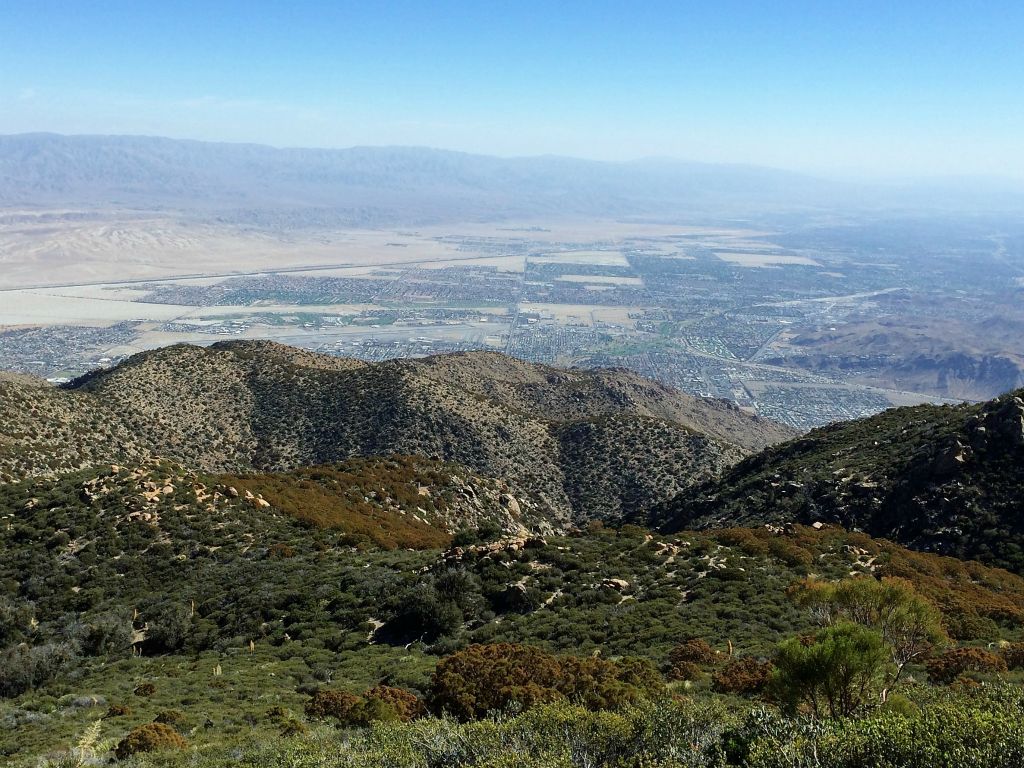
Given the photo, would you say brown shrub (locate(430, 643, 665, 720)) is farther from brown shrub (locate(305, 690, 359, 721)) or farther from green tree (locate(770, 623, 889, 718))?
green tree (locate(770, 623, 889, 718))

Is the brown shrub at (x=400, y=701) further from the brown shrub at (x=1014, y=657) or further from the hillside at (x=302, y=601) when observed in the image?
the brown shrub at (x=1014, y=657)

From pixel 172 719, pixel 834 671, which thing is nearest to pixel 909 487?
pixel 834 671

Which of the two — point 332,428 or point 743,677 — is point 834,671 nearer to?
point 743,677

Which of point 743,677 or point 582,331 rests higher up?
point 743,677

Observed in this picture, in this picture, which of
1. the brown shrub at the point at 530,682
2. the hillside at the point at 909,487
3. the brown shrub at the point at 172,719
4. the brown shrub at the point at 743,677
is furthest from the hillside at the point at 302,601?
the hillside at the point at 909,487

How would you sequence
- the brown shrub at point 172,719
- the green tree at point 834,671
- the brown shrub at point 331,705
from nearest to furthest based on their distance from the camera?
the green tree at point 834,671, the brown shrub at point 172,719, the brown shrub at point 331,705

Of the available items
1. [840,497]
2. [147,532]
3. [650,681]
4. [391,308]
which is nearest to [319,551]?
[147,532]
